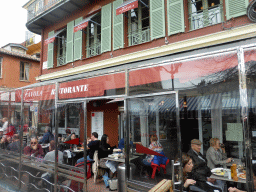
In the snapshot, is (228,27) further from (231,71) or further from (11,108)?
(11,108)

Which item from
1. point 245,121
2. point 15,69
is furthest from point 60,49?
point 245,121

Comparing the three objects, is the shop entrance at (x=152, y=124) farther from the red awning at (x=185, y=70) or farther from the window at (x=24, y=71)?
the window at (x=24, y=71)

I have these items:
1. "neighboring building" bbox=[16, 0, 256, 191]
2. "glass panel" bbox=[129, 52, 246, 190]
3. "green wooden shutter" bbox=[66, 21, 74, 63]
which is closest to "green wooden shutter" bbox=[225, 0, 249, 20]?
"neighboring building" bbox=[16, 0, 256, 191]

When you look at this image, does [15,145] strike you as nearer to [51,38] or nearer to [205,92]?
[51,38]

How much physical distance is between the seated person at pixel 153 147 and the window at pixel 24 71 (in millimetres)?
17666

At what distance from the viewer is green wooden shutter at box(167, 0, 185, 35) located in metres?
6.11

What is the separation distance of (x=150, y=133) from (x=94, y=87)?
5.63ft

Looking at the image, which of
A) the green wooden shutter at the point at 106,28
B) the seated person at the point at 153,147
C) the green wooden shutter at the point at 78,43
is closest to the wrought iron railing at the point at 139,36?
the green wooden shutter at the point at 106,28

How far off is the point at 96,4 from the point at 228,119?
7.51 m

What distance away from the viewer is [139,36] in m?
7.32

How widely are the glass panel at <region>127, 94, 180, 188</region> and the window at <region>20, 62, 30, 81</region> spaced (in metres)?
17.4

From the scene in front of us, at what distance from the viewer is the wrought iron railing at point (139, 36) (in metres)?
7.13

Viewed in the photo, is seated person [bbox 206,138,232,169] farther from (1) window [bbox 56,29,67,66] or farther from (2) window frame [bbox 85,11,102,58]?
(1) window [bbox 56,29,67,66]

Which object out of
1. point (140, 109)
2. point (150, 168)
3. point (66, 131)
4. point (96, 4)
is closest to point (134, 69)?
point (140, 109)
